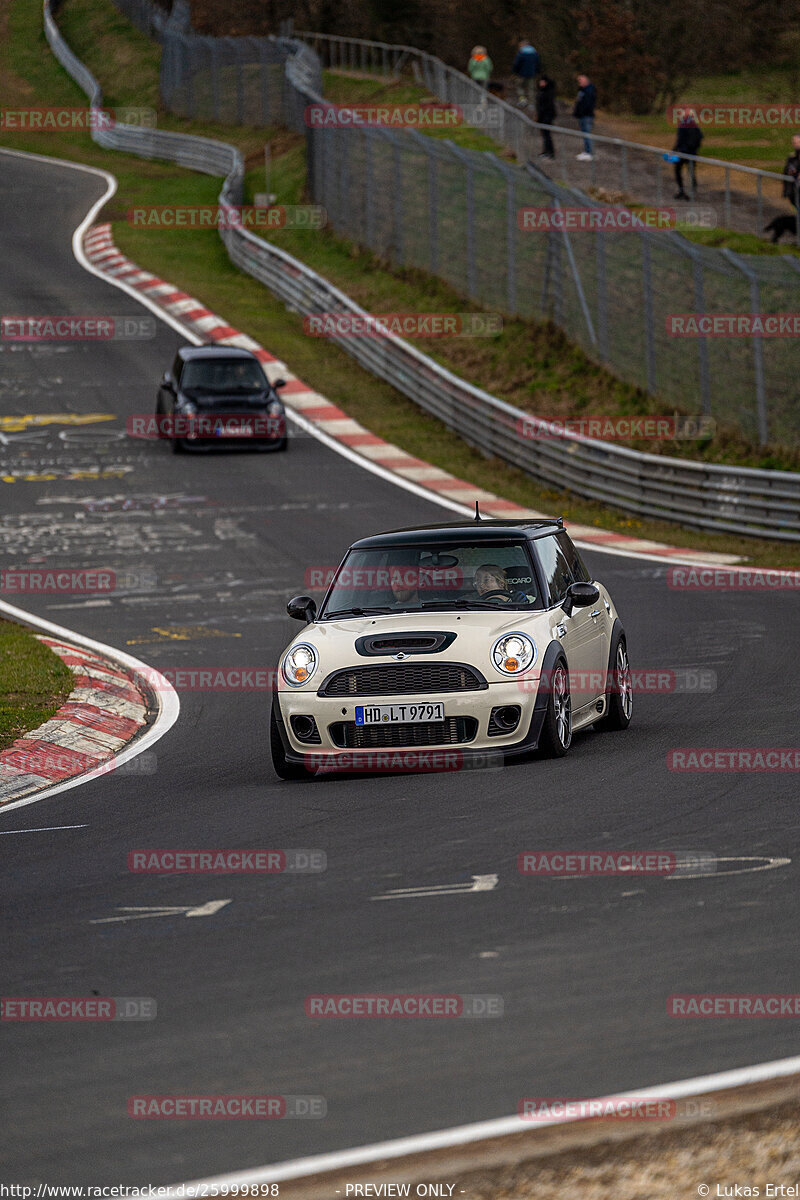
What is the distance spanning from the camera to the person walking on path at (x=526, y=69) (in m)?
42.9

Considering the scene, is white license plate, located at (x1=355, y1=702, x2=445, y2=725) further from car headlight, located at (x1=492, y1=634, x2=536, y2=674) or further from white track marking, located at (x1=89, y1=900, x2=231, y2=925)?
white track marking, located at (x1=89, y1=900, x2=231, y2=925)

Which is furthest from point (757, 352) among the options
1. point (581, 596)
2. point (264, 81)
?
point (264, 81)

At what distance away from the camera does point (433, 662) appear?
33.3ft

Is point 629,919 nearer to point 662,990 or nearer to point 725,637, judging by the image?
point 662,990

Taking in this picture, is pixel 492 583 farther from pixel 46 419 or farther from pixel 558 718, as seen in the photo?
pixel 46 419

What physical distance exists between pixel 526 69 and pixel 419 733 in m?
A: 36.4

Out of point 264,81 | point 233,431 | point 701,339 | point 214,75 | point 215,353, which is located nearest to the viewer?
point 701,339

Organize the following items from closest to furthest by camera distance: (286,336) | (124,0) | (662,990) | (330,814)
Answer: (662,990) → (330,814) → (286,336) → (124,0)

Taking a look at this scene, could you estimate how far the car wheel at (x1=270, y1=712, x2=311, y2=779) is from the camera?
1045 centimetres

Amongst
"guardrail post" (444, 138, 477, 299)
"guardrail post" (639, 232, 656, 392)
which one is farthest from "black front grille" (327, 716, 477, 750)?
"guardrail post" (444, 138, 477, 299)

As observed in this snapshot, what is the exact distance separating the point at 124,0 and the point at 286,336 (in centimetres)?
4667

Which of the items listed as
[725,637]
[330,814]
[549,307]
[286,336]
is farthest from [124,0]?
[330,814]

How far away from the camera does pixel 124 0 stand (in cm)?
7625

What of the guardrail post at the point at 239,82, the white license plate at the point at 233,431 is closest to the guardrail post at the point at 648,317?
the white license plate at the point at 233,431
